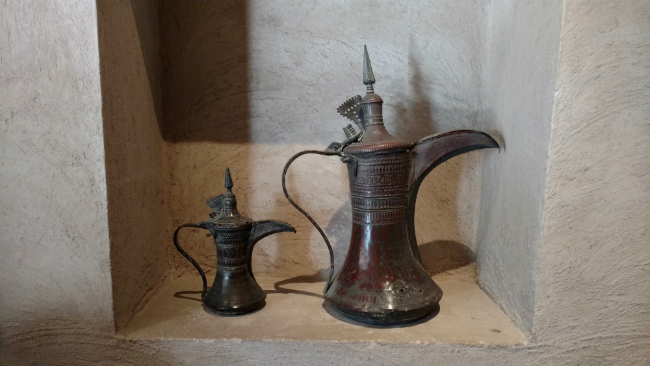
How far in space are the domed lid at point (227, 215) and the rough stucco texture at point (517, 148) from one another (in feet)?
1.80

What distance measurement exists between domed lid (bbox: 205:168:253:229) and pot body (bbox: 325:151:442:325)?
24 cm

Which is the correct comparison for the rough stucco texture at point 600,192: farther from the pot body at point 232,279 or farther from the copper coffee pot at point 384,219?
the pot body at point 232,279

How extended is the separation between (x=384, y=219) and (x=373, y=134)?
6.9 inches

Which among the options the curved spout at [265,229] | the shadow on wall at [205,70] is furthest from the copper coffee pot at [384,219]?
the shadow on wall at [205,70]

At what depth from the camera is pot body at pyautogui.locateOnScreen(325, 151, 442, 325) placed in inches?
32.6

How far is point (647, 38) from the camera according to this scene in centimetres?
70

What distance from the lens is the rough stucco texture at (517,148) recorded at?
751mm

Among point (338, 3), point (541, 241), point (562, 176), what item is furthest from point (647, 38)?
point (338, 3)

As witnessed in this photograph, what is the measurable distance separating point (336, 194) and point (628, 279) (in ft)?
2.06

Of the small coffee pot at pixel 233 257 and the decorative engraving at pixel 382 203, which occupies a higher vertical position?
the decorative engraving at pixel 382 203

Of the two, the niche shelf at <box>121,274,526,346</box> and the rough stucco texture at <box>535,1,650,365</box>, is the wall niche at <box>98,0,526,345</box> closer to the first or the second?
the niche shelf at <box>121,274,526,346</box>

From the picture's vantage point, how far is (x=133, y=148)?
2.96 feet

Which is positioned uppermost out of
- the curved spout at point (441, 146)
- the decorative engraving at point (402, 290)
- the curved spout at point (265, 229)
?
the curved spout at point (441, 146)

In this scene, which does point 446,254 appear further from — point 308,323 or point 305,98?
point 305,98
